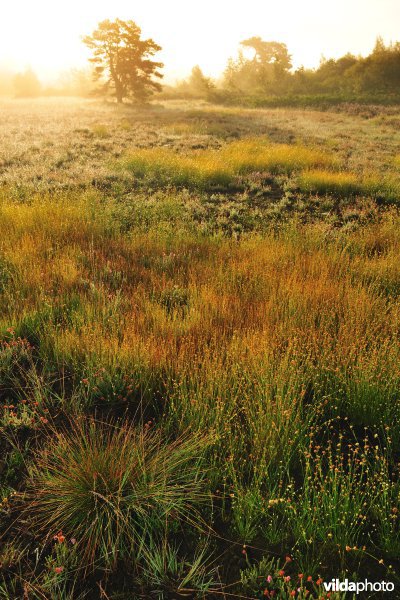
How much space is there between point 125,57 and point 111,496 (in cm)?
4255

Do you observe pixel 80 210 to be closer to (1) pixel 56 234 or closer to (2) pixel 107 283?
(1) pixel 56 234

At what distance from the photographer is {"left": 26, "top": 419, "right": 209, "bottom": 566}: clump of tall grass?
219 centimetres

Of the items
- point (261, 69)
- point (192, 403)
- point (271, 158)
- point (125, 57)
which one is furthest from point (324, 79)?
point (192, 403)

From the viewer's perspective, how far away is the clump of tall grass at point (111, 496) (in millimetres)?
2186

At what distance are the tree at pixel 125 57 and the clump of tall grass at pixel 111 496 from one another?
4019 cm

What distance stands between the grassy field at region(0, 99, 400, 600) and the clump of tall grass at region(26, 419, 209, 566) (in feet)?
0.05

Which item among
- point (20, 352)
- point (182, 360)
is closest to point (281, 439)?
point (182, 360)

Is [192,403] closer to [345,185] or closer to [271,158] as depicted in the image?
[345,185]

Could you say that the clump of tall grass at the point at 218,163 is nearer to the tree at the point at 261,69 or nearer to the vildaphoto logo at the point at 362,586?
the vildaphoto logo at the point at 362,586

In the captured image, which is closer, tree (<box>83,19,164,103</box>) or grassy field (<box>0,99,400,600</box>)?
grassy field (<box>0,99,400,600</box>)

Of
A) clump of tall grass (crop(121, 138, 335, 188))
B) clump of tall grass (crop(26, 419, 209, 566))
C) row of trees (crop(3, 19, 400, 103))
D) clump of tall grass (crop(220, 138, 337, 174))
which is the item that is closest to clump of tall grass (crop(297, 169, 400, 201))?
clump of tall grass (crop(220, 138, 337, 174))

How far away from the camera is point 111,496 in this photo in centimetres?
227

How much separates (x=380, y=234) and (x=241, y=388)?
4.86m

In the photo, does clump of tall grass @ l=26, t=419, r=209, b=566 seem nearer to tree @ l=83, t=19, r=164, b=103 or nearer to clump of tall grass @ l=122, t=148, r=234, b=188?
clump of tall grass @ l=122, t=148, r=234, b=188
